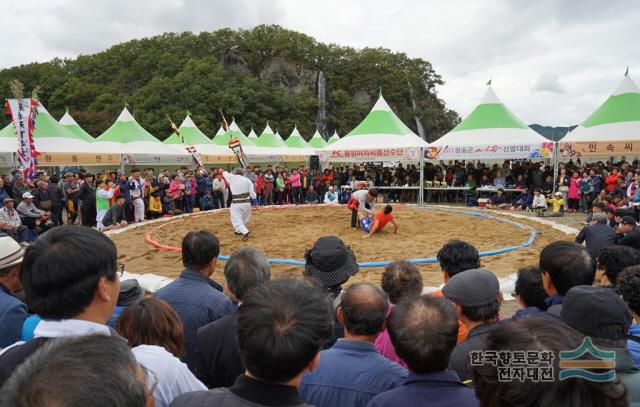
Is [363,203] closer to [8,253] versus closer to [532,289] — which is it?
[532,289]

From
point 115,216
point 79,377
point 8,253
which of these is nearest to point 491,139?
point 115,216

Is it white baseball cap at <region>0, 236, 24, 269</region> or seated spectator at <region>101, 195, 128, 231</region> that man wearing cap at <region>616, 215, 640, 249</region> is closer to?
white baseball cap at <region>0, 236, 24, 269</region>

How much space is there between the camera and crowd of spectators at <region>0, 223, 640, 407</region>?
3.04 feet

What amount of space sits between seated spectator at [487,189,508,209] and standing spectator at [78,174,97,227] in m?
12.9

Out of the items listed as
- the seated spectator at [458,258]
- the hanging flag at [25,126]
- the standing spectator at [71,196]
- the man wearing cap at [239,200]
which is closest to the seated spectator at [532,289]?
the seated spectator at [458,258]

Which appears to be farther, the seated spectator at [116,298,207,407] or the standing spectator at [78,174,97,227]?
the standing spectator at [78,174,97,227]

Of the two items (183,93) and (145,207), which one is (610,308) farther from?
(183,93)

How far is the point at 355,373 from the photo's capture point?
175 centimetres

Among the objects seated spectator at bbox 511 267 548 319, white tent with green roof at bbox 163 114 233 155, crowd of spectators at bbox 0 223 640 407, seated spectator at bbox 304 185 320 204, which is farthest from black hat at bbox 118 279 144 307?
white tent with green roof at bbox 163 114 233 155

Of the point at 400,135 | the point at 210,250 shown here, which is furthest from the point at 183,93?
the point at 210,250

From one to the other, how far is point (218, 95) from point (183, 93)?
3350 millimetres

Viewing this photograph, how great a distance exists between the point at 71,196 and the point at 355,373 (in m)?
11.5

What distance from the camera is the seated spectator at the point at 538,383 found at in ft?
3.11

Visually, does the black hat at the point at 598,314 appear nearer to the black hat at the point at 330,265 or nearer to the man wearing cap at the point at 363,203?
the black hat at the point at 330,265
